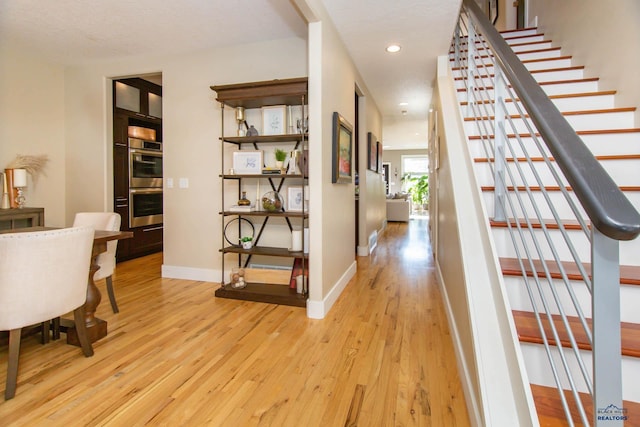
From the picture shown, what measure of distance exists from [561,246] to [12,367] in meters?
2.79

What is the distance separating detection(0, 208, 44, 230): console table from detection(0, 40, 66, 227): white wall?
1.30ft

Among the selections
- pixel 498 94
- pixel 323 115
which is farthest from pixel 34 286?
pixel 498 94

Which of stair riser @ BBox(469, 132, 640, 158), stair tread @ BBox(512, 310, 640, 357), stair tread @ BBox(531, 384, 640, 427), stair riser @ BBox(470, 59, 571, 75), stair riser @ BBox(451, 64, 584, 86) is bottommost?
stair tread @ BBox(531, 384, 640, 427)

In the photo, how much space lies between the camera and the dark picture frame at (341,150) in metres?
2.93

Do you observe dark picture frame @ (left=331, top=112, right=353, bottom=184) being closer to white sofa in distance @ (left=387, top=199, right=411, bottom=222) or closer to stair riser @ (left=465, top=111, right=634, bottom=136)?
stair riser @ (left=465, top=111, right=634, bottom=136)

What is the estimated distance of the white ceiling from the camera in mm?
2715

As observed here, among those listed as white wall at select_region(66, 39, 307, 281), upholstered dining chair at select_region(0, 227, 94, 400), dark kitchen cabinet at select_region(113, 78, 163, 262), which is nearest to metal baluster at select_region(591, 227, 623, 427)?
upholstered dining chair at select_region(0, 227, 94, 400)

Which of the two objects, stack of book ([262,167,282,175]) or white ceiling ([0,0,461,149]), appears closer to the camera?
white ceiling ([0,0,461,149])

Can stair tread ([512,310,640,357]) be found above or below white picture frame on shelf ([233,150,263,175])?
below

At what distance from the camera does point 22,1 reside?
2717mm

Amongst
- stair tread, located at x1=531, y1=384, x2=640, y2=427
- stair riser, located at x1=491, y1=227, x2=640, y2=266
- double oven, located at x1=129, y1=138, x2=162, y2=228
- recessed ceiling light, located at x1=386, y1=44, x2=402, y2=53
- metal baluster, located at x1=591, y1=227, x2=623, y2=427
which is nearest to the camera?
metal baluster, located at x1=591, y1=227, x2=623, y2=427

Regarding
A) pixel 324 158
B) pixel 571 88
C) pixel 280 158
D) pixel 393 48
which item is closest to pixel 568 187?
pixel 571 88

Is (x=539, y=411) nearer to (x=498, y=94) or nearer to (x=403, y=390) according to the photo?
(x=403, y=390)

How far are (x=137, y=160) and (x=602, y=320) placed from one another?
5105mm
